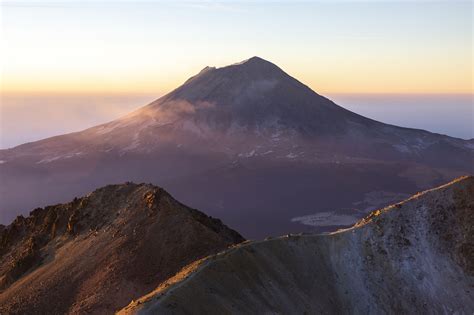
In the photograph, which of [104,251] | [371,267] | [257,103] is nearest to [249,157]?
[257,103]

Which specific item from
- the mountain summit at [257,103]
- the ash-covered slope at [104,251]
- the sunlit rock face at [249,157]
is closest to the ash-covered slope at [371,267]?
the ash-covered slope at [104,251]

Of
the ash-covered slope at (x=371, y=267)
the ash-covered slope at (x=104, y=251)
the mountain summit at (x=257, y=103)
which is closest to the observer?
the ash-covered slope at (x=371, y=267)

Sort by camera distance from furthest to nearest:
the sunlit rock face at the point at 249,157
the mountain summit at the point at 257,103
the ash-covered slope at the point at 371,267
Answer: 1. the mountain summit at the point at 257,103
2. the sunlit rock face at the point at 249,157
3. the ash-covered slope at the point at 371,267

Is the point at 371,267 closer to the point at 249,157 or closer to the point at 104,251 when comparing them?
the point at 104,251

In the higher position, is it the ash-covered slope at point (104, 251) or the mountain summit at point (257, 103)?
the mountain summit at point (257, 103)

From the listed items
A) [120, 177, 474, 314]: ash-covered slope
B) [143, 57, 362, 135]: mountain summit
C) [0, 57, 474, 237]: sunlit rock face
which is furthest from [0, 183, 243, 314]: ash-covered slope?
[143, 57, 362, 135]: mountain summit

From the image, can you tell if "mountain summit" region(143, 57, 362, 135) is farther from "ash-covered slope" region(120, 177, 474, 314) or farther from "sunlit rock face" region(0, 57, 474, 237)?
"ash-covered slope" region(120, 177, 474, 314)

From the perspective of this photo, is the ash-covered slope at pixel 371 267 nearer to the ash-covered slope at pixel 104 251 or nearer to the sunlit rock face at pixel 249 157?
the ash-covered slope at pixel 104 251
